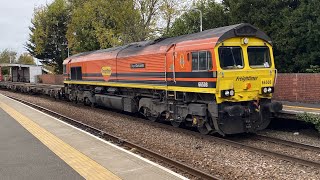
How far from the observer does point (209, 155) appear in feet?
32.0

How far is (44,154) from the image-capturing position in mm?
8969

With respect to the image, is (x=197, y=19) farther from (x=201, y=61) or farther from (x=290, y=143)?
(x=290, y=143)

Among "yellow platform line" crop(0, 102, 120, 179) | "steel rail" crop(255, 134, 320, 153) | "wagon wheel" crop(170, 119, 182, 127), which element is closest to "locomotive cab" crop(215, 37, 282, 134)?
"steel rail" crop(255, 134, 320, 153)

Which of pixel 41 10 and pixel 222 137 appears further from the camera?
pixel 41 10

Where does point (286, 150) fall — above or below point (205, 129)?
below

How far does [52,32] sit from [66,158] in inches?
2018

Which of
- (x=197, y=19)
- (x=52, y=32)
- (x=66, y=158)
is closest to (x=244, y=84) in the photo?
(x=66, y=158)

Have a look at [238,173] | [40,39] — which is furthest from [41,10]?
[238,173]

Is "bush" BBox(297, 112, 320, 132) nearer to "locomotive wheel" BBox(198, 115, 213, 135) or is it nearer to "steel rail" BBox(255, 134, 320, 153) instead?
"steel rail" BBox(255, 134, 320, 153)

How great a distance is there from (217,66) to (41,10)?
175ft

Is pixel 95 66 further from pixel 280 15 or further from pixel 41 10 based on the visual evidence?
pixel 41 10

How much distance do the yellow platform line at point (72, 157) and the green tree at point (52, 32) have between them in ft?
149

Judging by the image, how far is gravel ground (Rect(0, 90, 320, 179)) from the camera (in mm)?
7953

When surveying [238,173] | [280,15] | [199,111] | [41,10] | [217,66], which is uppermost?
[41,10]
